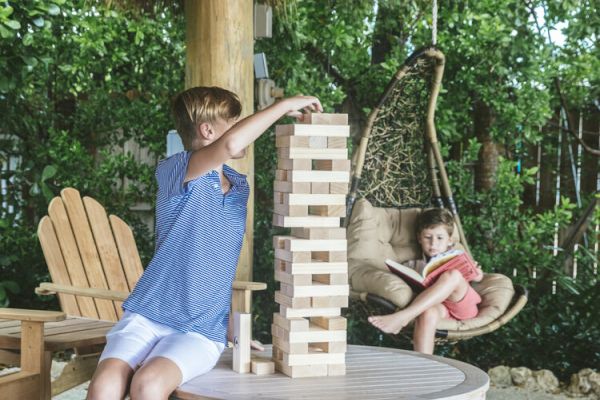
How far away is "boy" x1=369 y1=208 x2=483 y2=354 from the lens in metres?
3.67

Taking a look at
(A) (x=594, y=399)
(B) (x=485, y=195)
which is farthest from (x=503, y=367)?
(B) (x=485, y=195)

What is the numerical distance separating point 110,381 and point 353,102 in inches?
156

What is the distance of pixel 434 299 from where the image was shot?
12.2 ft

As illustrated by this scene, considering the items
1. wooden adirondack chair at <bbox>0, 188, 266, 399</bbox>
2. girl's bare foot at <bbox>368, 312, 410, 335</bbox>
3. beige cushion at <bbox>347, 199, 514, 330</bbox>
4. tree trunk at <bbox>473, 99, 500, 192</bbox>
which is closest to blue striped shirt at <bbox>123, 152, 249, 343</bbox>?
wooden adirondack chair at <bbox>0, 188, 266, 399</bbox>

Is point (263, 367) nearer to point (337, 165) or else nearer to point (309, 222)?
point (309, 222)

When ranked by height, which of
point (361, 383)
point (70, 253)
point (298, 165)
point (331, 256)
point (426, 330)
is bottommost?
point (426, 330)

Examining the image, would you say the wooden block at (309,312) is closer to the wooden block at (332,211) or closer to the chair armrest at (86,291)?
the wooden block at (332,211)

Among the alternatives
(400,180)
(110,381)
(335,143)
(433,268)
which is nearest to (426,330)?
(433,268)

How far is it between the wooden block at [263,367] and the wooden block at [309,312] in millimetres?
141

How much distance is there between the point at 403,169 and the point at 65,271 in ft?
6.32

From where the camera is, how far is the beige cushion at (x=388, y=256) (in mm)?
3826

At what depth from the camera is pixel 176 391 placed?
2.08m

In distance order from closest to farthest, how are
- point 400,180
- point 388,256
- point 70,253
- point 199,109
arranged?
point 199,109, point 70,253, point 388,256, point 400,180

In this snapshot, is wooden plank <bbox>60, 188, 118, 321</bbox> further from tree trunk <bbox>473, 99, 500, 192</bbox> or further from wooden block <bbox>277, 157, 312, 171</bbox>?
tree trunk <bbox>473, 99, 500, 192</bbox>
